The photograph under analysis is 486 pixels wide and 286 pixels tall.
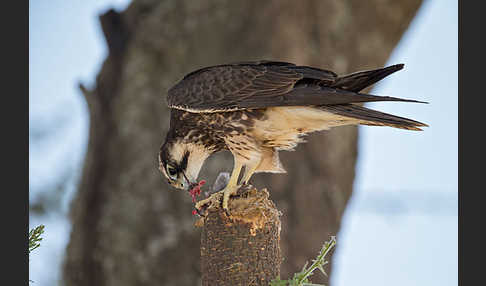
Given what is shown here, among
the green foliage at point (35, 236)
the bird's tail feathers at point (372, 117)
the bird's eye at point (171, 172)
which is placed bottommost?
the green foliage at point (35, 236)

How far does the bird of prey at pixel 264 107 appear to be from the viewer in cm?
387

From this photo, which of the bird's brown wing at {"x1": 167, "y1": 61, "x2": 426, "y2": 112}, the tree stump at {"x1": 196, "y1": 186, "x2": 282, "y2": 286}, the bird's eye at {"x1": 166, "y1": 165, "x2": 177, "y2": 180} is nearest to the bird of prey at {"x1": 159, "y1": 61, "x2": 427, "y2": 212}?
the bird's brown wing at {"x1": 167, "y1": 61, "x2": 426, "y2": 112}

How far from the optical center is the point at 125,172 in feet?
29.1

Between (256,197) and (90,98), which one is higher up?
(90,98)

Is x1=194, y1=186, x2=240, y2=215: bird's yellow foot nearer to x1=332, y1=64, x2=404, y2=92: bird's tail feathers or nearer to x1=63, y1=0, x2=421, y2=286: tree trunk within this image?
x1=332, y1=64, x2=404, y2=92: bird's tail feathers

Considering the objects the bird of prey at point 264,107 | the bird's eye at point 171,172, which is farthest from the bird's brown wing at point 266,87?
the bird's eye at point 171,172

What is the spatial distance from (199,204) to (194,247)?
474cm

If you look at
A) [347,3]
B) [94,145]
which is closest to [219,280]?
[94,145]

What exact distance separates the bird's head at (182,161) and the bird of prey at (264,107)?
67 mm

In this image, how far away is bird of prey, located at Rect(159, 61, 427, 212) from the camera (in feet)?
12.7

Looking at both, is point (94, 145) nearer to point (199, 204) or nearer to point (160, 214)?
point (160, 214)

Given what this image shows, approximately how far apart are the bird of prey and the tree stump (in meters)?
0.54

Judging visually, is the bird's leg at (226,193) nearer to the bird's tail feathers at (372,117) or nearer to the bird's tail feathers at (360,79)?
the bird's tail feathers at (372,117)

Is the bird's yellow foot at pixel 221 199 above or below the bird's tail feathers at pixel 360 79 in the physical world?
below
